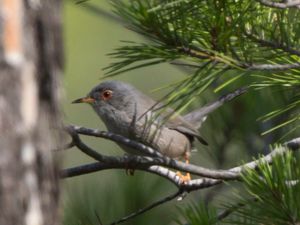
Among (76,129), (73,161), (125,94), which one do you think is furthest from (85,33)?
(76,129)

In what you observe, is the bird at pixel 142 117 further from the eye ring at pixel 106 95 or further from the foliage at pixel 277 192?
the foliage at pixel 277 192

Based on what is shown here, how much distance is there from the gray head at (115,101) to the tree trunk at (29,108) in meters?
2.87

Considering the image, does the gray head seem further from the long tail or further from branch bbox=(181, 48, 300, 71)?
branch bbox=(181, 48, 300, 71)

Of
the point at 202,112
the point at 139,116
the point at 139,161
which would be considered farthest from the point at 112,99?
the point at 139,161

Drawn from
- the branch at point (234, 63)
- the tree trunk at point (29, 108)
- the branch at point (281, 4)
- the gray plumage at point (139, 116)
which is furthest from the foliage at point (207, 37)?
the gray plumage at point (139, 116)

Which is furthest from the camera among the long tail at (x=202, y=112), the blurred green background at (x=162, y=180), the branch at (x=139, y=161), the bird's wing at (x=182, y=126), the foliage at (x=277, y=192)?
the bird's wing at (x=182, y=126)

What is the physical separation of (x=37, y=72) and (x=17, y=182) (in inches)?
9.5

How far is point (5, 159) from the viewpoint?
1.88 meters

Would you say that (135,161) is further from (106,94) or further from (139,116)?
(106,94)

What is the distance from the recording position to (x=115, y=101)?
16.5 ft

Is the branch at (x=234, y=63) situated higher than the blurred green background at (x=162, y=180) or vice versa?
the branch at (x=234, y=63)

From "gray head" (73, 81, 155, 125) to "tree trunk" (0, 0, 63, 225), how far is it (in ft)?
9.42

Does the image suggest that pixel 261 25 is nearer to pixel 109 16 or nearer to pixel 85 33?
pixel 109 16

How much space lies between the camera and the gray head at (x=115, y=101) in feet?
16.2
